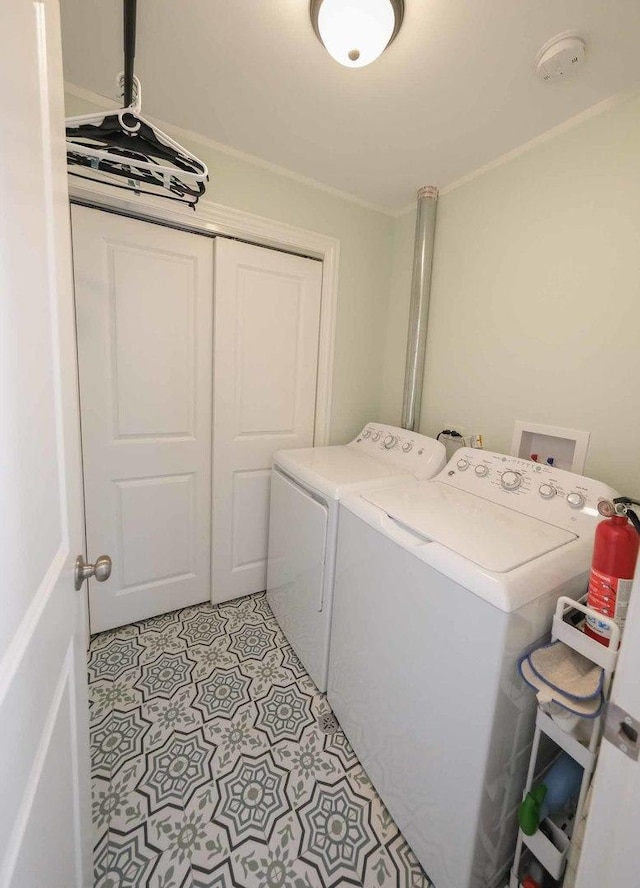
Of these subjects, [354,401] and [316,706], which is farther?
[354,401]

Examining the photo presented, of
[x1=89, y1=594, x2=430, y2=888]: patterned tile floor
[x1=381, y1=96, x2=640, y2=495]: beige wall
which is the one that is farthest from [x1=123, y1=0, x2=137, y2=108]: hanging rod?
[x1=89, y1=594, x2=430, y2=888]: patterned tile floor

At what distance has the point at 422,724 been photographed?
0.98 meters

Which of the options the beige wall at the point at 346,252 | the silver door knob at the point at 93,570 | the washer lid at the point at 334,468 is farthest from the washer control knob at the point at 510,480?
the silver door knob at the point at 93,570

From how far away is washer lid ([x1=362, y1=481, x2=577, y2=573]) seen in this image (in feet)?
3.02

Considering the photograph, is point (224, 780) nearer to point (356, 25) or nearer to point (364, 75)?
point (356, 25)

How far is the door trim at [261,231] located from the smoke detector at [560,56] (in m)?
1.08

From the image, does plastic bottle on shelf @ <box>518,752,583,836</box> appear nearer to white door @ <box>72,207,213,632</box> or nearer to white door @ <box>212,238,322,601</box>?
white door @ <box>212,238,322,601</box>

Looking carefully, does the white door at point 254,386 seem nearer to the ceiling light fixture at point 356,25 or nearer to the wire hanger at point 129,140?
the wire hanger at point 129,140

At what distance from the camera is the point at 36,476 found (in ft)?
1.64

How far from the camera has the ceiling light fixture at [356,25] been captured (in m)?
0.95

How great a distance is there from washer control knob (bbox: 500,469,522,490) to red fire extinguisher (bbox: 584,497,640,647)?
513 millimetres

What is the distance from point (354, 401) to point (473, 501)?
1.10 meters

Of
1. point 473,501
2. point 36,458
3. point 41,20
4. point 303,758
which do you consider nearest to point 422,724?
point 303,758

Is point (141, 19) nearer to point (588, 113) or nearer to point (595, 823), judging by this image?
point (588, 113)
